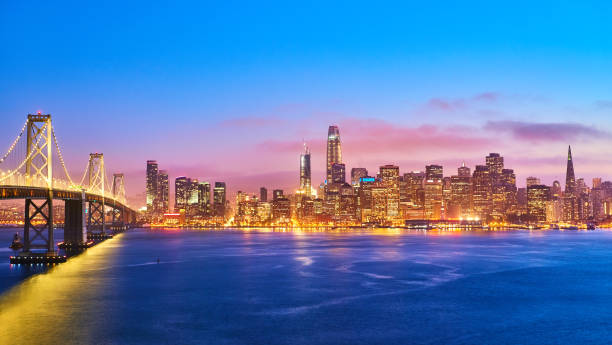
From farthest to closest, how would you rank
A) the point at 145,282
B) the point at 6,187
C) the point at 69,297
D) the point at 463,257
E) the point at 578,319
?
the point at 463,257, the point at 145,282, the point at 6,187, the point at 69,297, the point at 578,319

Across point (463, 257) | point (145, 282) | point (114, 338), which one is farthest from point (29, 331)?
point (463, 257)

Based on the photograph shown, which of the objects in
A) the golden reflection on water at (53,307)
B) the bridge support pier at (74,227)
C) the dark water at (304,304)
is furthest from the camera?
the bridge support pier at (74,227)

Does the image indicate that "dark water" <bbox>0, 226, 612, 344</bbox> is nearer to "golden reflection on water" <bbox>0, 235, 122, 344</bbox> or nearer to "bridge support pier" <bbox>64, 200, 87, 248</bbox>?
"golden reflection on water" <bbox>0, 235, 122, 344</bbox>

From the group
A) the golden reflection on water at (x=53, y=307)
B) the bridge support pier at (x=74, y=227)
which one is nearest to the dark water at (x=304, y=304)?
the golden reflection on water at (x=53, y=307)

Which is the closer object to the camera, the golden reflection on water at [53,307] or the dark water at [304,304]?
the golden reflection on water at [53,307]

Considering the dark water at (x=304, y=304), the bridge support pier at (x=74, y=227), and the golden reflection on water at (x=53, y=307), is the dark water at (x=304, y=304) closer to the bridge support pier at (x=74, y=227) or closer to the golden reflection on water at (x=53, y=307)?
the golden reflection on water at (x=53, y=307)

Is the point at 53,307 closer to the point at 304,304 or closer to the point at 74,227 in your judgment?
the point at 304,304

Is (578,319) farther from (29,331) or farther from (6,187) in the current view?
(6,187)

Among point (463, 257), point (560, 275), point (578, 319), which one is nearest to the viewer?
point (578, 319)
